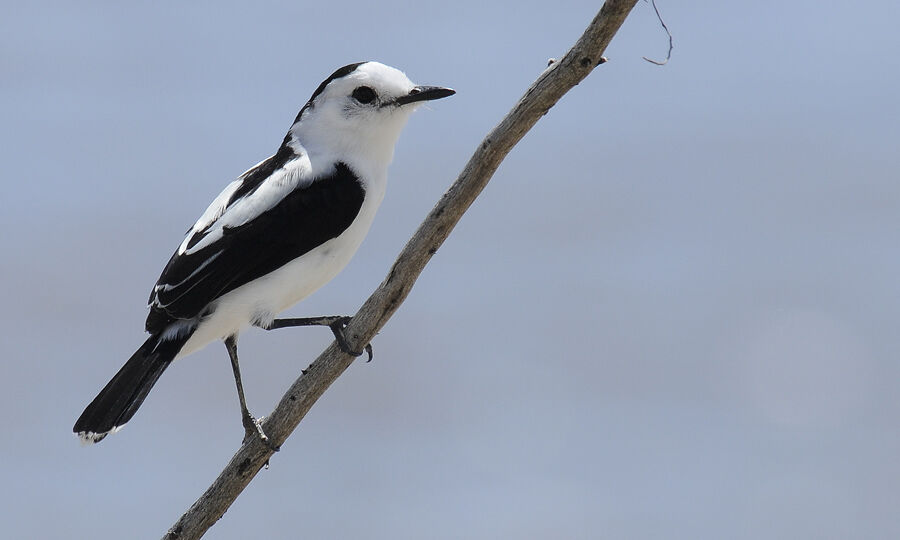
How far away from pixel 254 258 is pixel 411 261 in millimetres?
907

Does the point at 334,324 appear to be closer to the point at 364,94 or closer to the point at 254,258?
the point at 254,258

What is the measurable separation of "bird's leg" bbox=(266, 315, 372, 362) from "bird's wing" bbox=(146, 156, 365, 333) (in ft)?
0.81

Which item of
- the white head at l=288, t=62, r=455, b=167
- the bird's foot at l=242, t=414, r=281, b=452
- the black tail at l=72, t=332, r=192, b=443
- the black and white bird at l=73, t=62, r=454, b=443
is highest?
the white head at l=288, t=62, r=455, b=167

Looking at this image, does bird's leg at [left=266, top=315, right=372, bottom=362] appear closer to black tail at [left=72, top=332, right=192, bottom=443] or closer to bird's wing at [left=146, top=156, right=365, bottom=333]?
bird's wing at [left=146, top=156, right=365, bottom=333]

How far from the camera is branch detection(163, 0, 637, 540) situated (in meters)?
3.31

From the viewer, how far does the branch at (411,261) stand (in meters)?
3.31

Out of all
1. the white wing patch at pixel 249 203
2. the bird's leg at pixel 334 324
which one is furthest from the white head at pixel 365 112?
the bird's leg at pixel 334 324

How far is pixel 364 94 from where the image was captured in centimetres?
478

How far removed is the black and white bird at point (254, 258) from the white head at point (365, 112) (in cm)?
1

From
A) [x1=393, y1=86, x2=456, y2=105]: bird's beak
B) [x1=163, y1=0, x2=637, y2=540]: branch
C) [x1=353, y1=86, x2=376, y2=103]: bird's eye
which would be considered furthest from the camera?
[x1=353, y1=86, x2=376, y2=103]: bird's eye

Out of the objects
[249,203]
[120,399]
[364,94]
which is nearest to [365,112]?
[364,94]

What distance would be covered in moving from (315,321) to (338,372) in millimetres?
305

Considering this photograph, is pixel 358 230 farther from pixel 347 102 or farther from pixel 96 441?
pixel 96 441

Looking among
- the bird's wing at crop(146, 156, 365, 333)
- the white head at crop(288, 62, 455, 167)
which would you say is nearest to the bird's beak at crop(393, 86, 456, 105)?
the white head at crop(288, 62, 455, 167)
